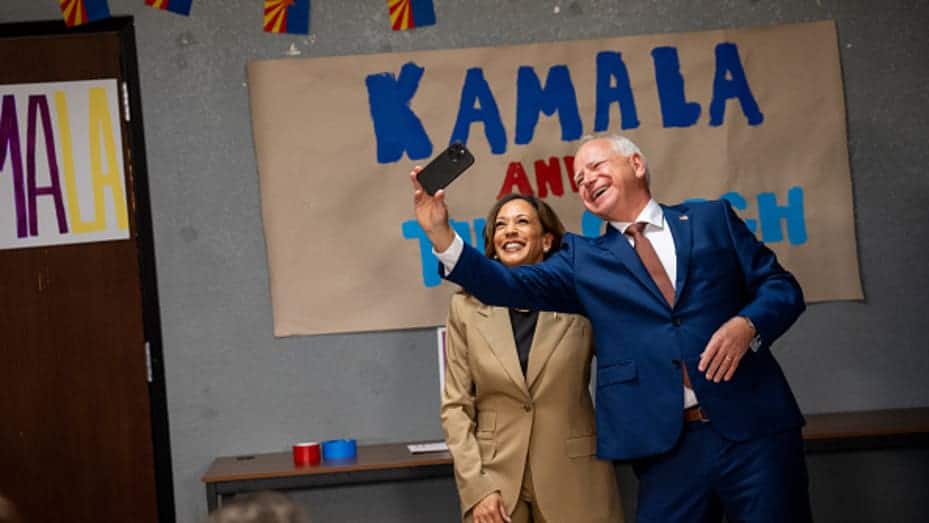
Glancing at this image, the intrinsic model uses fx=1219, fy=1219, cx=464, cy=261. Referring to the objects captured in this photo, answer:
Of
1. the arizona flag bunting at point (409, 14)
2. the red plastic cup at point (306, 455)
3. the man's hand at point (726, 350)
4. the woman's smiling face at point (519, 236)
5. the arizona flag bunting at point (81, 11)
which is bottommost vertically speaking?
the red plastic cup at point (306, 455)

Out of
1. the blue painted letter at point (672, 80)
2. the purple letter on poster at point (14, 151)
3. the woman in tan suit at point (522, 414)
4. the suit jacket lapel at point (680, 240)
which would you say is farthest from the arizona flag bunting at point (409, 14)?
the suit jacket lapel at point (680, 240)

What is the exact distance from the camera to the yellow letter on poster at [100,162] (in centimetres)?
435

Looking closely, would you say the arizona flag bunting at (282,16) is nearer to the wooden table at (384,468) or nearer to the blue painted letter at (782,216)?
the wooden table at (384,468)

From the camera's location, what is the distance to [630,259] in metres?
3.06

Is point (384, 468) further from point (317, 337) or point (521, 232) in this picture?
point (521, 232)

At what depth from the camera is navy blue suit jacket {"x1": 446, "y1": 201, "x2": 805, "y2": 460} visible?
9.62 ft

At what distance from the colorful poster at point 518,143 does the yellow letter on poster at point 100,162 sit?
512 mm

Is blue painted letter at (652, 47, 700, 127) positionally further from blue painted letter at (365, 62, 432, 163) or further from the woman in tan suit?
the woman in tan suit

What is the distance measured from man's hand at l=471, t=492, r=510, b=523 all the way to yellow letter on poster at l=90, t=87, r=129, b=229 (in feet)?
5.97

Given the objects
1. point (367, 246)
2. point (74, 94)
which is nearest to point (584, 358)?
point (367, 246)

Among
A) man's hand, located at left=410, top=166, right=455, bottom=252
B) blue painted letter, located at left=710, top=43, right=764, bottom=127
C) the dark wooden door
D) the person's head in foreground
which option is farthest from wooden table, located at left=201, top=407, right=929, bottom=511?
man's hand, located at left=410, top=166, right=455, bottom=252

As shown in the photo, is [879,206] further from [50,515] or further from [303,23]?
[50,515]

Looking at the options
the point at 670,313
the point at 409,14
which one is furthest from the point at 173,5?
the point at 670,313

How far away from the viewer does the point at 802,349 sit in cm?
448
